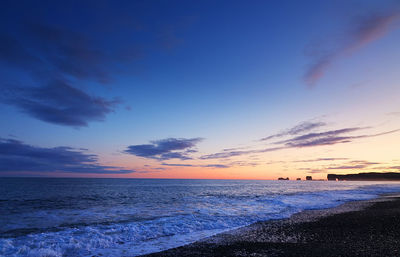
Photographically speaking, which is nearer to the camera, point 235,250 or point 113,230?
point 235,250

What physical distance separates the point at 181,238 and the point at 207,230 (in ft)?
10.3

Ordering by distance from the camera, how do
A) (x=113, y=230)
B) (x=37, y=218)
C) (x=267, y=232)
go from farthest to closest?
1. (x=37, y=218)
2. (x=113, y=230)
3. (x=267, y=232)

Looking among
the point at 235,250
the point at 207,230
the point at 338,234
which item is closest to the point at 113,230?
the point at 207,230

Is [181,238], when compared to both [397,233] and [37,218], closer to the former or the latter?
[397,233]

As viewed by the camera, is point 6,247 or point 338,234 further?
point 338,234

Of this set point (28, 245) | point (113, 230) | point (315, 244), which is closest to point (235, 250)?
point (315, 244)

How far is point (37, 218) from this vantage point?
71.2 ft

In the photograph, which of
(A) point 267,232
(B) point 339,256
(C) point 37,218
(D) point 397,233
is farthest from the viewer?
(C) point 37,218

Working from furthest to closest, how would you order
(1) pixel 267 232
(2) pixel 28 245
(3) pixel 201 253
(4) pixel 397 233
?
(1) pixel 267 232 → (4) pixel 397 233 → (2) pixel 28 245 → (3) pixel 201 253

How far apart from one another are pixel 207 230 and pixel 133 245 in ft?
19.5

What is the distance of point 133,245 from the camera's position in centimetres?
1258

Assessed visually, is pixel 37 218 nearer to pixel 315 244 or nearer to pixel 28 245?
pixel 28 245

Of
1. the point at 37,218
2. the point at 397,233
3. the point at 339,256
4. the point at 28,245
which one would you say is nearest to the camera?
the point at 339,256

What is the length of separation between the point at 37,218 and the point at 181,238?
52.7 ft
